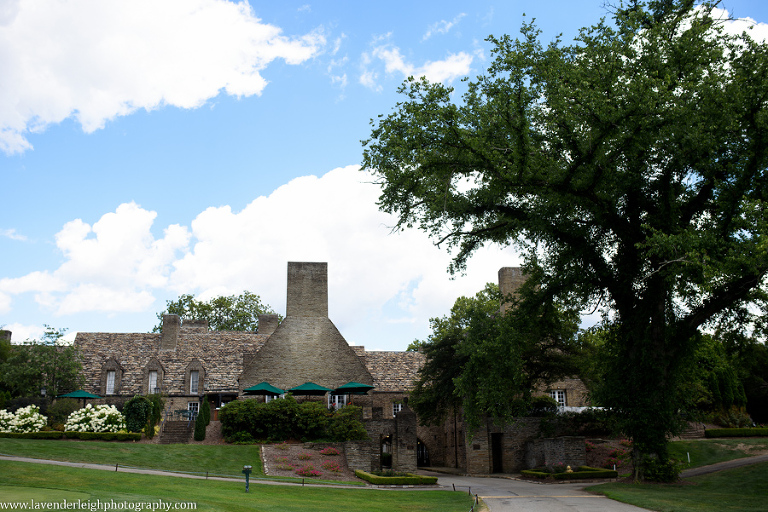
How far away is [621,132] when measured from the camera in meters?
20.4

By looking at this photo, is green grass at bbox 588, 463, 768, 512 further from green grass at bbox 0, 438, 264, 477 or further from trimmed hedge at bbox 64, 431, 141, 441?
trimmed hedge at bbox 64, 431, 141, 441

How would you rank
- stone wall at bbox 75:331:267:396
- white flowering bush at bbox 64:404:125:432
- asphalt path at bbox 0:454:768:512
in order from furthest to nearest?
stone wall at bbox 75:331:267:396 → white flowering bush at bbox 64:404:125:432 → asphalt path at bbox 0:454:768:512

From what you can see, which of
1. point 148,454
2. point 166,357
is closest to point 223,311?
point 166,357

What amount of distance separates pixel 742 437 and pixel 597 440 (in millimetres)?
9618

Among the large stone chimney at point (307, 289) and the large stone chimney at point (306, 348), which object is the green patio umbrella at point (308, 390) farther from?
the large stone chimney at point (307, 289)

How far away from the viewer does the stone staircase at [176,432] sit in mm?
33781

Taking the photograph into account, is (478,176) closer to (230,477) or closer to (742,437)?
(230,477)

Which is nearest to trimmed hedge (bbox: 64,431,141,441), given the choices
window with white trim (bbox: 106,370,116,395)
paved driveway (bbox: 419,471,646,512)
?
window with white trim (bbox: 106,370,116,395)

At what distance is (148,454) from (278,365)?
16590 millimetres

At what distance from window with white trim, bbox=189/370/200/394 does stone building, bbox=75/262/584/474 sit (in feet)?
0.24

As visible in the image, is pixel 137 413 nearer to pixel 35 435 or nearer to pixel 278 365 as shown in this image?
pixel 35 435

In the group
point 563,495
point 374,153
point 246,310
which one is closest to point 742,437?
point 563,495

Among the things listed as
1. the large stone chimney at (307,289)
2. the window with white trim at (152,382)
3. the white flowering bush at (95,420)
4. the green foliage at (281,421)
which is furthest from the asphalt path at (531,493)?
the window with white trim at (152,382)

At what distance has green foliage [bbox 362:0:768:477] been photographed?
65.5ft
